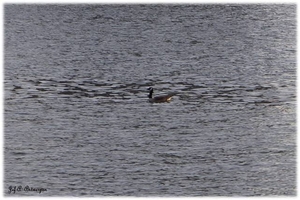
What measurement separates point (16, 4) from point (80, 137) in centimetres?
3154

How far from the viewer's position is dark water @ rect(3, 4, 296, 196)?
94.6 feet

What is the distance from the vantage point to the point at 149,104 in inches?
1496

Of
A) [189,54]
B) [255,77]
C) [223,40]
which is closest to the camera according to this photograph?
[255,77]

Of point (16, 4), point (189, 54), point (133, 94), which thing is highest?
point (16, 4)

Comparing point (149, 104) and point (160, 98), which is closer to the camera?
point (160, 98)

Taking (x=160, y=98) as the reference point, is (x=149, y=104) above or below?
below

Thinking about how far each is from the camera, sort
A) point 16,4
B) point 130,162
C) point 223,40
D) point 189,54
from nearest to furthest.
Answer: point 130,162 → point 189,54 → point 223,40 → point 16,4

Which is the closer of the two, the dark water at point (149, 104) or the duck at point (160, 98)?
the dark water at point (149, 104)

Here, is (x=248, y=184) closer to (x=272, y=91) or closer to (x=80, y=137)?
(x=80, y=137)

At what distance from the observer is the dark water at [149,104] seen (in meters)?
28.8

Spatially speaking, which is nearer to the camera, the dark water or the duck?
the dark water

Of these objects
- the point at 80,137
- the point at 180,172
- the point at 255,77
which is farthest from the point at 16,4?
the point at 180,172

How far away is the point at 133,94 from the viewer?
130ft

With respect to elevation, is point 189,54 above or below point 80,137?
above
